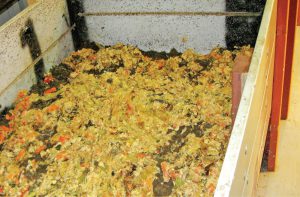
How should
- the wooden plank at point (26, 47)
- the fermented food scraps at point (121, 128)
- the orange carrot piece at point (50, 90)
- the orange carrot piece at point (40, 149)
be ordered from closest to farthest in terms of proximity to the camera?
the fermented food scraps at point (121, 128) < the orange carrot piece at point (40, 149) < the wooden plank at point (26, 47) < the orange carrot piece at point (50, 90)

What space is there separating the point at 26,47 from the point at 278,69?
1.67m

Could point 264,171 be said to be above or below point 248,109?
below

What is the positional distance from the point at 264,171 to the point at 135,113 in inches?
44.3

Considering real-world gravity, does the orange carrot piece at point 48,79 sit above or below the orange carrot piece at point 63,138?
above

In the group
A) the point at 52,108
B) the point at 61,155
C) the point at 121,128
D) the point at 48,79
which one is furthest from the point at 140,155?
the point at 48,79

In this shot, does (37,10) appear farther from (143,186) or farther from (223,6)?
(143,186)

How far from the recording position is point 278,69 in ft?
7.60

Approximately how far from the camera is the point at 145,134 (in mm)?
2332

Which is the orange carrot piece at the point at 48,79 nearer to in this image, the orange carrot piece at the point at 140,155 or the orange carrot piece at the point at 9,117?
the orange carrot piece at the point at 9,117

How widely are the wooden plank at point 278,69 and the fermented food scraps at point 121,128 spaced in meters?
0.30

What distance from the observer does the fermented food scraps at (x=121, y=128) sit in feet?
6.75

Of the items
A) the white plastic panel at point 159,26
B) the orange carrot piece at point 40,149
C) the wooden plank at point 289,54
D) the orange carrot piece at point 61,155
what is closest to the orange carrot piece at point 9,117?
the orange carrot piece at point 40,149

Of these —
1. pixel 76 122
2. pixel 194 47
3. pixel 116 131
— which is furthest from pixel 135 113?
pixel 194 47

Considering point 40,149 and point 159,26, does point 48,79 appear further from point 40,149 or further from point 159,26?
point 159,26
